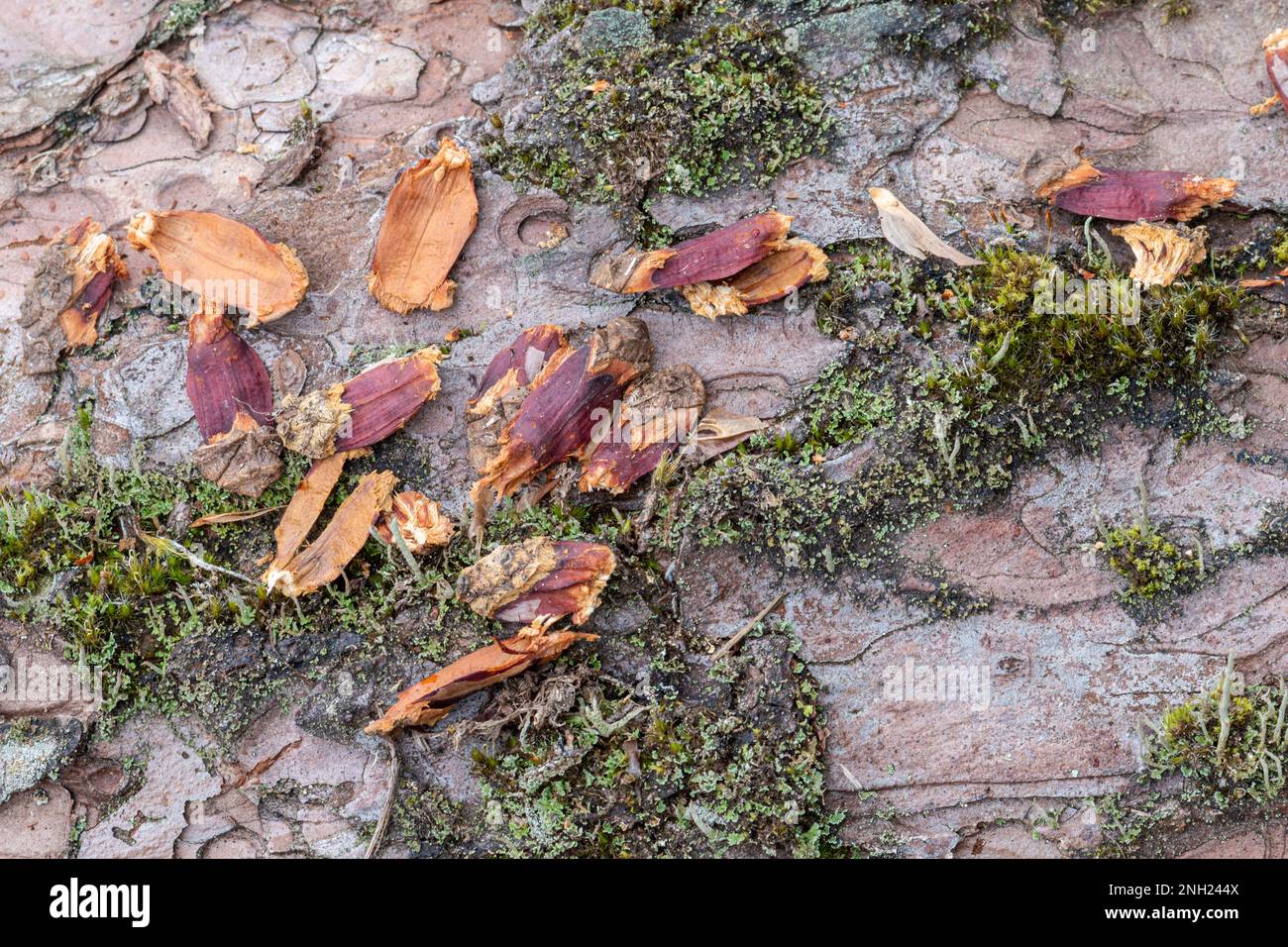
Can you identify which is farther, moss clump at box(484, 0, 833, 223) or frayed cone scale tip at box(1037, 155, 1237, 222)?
moss clump at box(484, 0, 833, 223)

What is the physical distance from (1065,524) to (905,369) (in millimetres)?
724

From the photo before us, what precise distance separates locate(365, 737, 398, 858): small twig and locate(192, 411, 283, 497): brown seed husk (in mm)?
1020

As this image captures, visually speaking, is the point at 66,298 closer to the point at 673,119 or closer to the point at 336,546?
the point at 336,546

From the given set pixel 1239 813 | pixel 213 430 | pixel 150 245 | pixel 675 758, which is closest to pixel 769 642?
pixel 675 758

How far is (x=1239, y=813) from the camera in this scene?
3156mm

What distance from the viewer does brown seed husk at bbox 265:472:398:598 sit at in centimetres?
358

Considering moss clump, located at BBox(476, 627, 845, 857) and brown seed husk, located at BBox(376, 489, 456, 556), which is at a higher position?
brown seed husk, located at BBox(376, 489, 456, 556)

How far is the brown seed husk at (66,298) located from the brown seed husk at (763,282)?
2275mm

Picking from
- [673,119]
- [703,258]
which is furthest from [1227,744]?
[673,119]

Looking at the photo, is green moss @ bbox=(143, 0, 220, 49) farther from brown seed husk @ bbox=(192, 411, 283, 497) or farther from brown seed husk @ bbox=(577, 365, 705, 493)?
brown seed husk @ bbox=(577, 365, 705, 493)

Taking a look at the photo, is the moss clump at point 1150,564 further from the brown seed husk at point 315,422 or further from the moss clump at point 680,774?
the brown seed husk at point 315,422

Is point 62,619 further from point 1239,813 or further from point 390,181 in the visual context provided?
point 1239,813

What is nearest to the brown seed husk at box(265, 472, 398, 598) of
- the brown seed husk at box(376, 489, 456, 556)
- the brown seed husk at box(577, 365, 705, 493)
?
the brown seed husk at box(376, 489, 456, 556)

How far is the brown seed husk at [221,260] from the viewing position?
3982 mm
